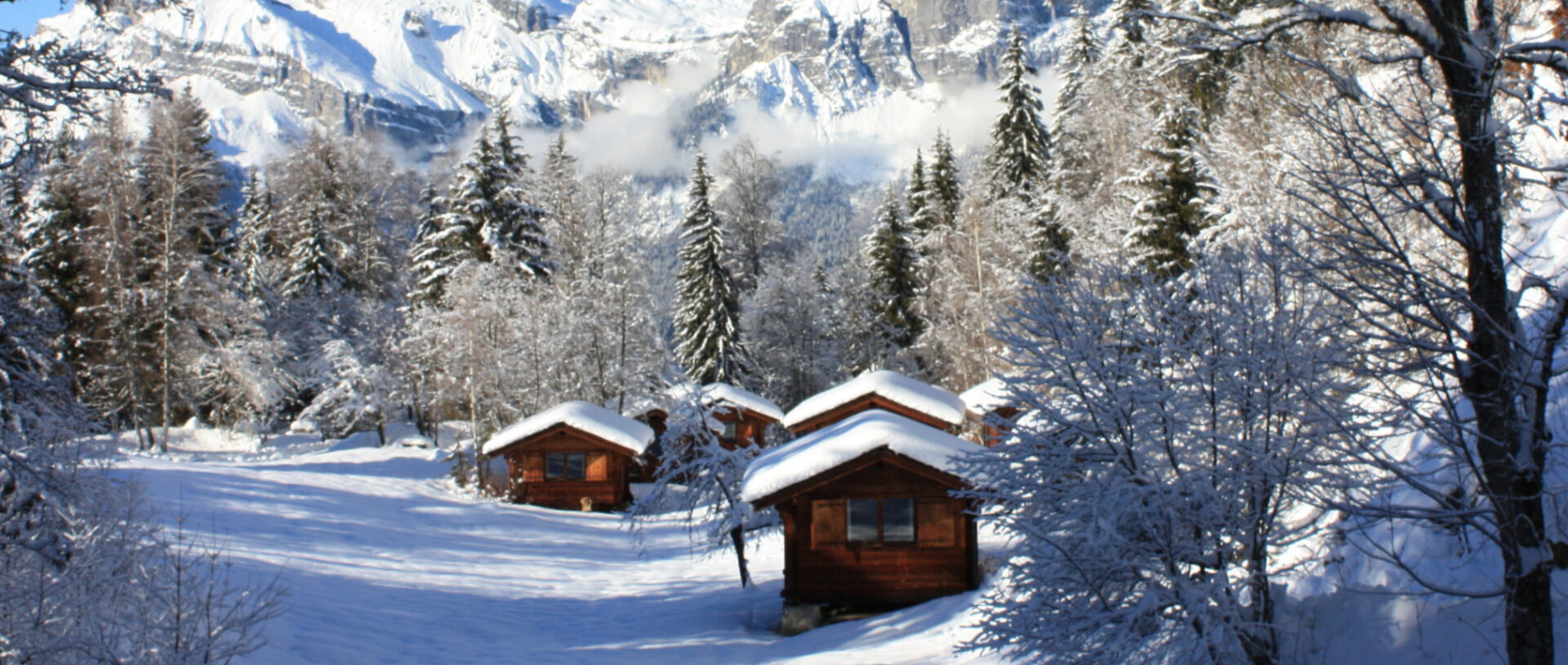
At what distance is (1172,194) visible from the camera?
21.8 m

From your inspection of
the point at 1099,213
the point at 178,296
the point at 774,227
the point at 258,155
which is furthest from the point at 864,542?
the point at 258,155

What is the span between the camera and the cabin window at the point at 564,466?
28.5 m

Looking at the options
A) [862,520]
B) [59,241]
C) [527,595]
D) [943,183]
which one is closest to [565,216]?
[59,241]

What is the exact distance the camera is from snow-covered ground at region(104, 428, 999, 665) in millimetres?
12383

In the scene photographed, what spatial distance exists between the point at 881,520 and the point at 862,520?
323 millimetres

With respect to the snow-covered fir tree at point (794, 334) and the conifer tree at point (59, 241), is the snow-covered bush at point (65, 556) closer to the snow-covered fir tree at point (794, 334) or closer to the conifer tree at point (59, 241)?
the conifer tree at point (59, 241)

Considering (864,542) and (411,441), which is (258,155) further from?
(864,542)

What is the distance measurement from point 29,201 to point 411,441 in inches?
608

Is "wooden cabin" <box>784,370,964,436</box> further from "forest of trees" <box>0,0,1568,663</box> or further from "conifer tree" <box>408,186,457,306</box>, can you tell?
"conifer tree" <box>408,186,457,306</box>

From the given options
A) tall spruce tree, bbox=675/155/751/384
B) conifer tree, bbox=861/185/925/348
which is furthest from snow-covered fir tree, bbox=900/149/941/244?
tall spruce tree, bbox=675/155/751/384

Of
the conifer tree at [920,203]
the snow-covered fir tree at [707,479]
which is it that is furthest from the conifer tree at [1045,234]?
the snow-covered fir tree at [707,479]

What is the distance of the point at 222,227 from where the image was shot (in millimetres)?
35250

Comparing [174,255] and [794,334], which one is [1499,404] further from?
[794,334]

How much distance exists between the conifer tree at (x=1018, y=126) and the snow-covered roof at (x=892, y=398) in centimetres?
1534
